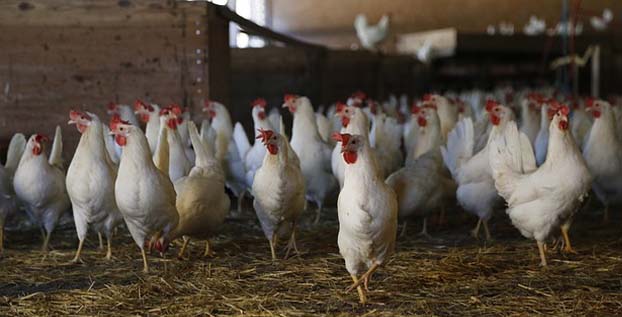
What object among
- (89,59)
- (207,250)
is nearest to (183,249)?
(207,250)

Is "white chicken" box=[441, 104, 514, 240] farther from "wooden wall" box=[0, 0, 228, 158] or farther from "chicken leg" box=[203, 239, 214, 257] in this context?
"wooden wall" box=[0, 0, 228, 158]

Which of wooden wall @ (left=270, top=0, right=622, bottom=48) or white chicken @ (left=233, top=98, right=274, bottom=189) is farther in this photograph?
wooden wall @ (left=270, top=0, right=622, bottom=48)

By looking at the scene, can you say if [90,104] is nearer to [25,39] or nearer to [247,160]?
[25,39]

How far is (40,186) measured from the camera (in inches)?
235

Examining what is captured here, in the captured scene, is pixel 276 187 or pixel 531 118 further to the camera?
pixel 531 118

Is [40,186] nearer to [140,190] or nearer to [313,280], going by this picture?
[140,190]

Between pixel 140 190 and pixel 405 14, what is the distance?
18.0 metres

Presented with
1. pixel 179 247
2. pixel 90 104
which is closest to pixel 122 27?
pixel 90 104

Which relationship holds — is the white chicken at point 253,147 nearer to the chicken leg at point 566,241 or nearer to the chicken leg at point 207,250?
the chicken leg at point 207,250

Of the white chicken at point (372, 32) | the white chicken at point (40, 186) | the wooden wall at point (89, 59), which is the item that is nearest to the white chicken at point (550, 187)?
the white chicken at point (40, 186)

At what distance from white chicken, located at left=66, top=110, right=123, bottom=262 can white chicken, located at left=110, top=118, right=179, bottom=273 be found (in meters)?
0.33

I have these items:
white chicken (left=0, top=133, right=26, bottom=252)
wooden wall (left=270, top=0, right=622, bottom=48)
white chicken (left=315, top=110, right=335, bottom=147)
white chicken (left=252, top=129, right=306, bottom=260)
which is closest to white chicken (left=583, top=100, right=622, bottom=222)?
white chicken (left=252, top=129, right=306, bottom=260)

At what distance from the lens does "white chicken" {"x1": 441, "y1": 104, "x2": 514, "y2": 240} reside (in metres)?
6.23

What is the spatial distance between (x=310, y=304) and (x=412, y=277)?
86cm
